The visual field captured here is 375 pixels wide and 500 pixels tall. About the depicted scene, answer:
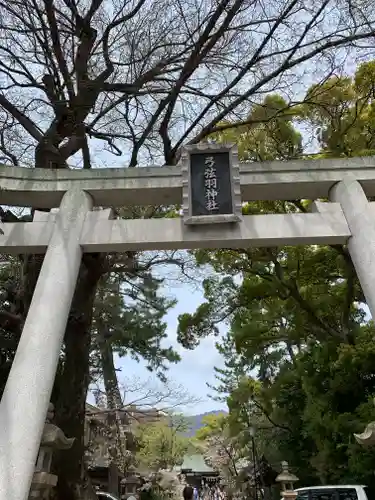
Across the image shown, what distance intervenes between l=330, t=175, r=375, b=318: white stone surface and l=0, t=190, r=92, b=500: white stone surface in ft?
10.7

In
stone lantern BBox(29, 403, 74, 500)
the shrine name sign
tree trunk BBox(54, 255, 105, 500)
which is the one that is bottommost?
stone lantern BBox(29, 403, 74, 500)

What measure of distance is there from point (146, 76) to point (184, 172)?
2990 millimetres

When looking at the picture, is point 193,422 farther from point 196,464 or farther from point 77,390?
point 77,390

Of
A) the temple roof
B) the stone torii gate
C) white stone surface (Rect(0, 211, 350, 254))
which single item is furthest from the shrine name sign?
the temple roof

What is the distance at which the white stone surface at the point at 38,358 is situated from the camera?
421cm

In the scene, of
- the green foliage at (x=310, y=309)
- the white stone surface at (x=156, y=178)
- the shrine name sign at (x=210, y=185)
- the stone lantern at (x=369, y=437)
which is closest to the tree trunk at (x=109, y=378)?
the green foliage at (x=310, y=309)

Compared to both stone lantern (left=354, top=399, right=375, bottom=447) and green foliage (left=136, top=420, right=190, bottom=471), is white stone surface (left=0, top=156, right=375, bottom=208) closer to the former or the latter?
stone lantern (left=354, top=399, right=375, bottom=447)

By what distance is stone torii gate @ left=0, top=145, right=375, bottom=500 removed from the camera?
17.0 ft

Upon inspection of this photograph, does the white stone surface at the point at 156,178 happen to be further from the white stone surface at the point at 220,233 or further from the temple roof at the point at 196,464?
the temple roof at the point at 196,464

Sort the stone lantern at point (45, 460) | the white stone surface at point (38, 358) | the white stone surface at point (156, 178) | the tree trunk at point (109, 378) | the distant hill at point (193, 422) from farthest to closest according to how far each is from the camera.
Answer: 1. the distant hill at point (193, 422)
2. the tree trunk at point (109, 378)
3. the white stone surface at point (156, 178)
4. the stone lantern at point (45, 460)
5. the white stone surface at point (38, 358)

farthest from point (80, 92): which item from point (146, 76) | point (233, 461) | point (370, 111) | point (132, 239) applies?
point (233, 461)

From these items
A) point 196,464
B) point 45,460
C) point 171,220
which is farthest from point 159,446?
point 171,220

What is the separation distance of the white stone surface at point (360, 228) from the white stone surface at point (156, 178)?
171 millimetres

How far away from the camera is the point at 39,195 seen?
6.23 meters
